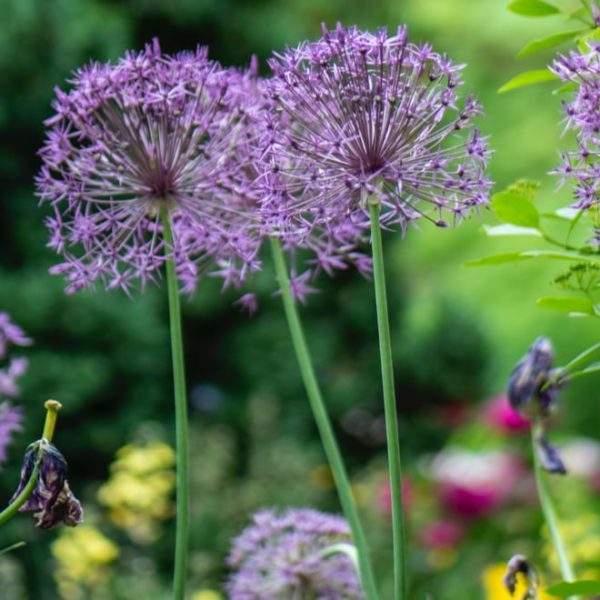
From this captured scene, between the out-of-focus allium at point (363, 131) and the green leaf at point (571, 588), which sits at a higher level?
the out-of-focus allium at point (363, 131)

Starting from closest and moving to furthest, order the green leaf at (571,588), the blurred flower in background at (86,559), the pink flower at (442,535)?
the green leaf at (571,588)
the blurred flower in background at (86,559)
the pink flower at (442,535)

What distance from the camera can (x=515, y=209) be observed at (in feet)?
4.07

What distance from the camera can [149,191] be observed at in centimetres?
137

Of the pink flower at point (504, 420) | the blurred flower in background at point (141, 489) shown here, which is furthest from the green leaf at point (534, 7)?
the pink flower at point (504, 420)

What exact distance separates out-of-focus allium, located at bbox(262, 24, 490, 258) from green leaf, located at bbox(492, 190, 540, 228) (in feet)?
0.07

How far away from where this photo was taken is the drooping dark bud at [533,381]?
4.82 feet

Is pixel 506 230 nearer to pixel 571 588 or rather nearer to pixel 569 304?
pixel 569 304

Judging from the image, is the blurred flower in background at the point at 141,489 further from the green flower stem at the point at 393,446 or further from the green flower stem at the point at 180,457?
the green flower stem at the point at 393,446

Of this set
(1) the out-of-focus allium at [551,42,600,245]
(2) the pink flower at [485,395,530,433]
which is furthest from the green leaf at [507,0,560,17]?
(2) the pink flower at [485,395,530,433]

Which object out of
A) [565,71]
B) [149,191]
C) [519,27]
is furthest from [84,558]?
[519,27]

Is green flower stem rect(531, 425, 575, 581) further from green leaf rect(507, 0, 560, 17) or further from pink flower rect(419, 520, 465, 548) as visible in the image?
pink flower rect(419, 520, 465, 548)

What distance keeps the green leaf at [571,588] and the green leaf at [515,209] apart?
383 mm

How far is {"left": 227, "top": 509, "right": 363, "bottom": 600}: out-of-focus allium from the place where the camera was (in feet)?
5.37

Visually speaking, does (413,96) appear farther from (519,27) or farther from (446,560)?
(519,27)
